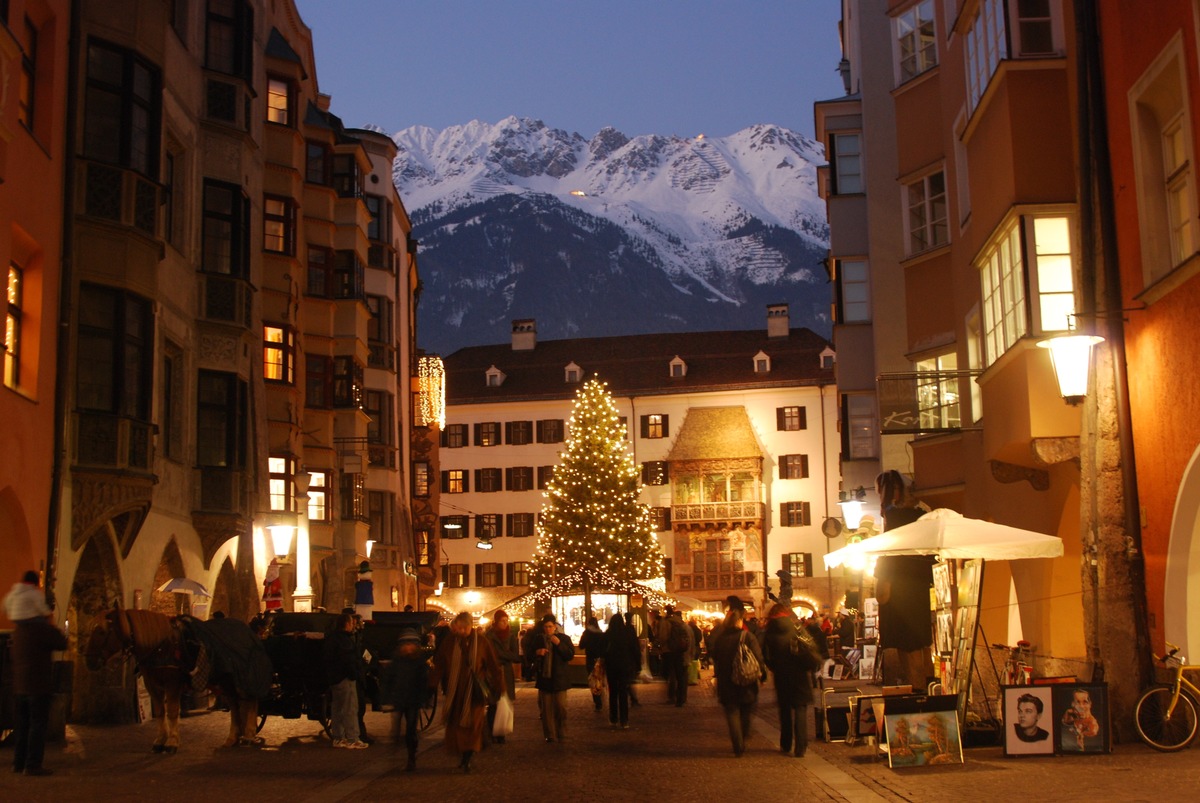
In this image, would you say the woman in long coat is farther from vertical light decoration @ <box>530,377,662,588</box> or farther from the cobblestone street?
vertical light decoration @ <box>530,377,662,588</box>

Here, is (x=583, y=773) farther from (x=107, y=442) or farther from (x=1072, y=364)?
(x=107, y=442)

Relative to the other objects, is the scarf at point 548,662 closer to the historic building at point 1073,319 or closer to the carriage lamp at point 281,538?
the historic building at point 1073,319

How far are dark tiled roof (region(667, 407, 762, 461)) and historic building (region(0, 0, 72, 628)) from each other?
6922 cm

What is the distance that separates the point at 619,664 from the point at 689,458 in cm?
6661

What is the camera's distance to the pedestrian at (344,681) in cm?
1972

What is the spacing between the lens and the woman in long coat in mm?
16609

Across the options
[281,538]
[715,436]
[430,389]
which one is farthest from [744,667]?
[715,436]

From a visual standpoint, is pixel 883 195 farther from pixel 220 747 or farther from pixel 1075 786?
pixel 1075 786

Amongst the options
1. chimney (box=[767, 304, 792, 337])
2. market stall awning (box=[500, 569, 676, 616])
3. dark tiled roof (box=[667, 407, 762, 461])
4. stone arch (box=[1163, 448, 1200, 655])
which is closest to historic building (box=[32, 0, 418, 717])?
market stall awning (box=[500, 569, 676, 616])

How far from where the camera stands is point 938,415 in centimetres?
2581

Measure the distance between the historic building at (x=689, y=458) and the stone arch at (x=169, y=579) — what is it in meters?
51.9

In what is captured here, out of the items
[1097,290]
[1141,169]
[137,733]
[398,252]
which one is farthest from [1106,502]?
[398,252]

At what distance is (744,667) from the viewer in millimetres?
18141

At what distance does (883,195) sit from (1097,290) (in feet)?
74.2
